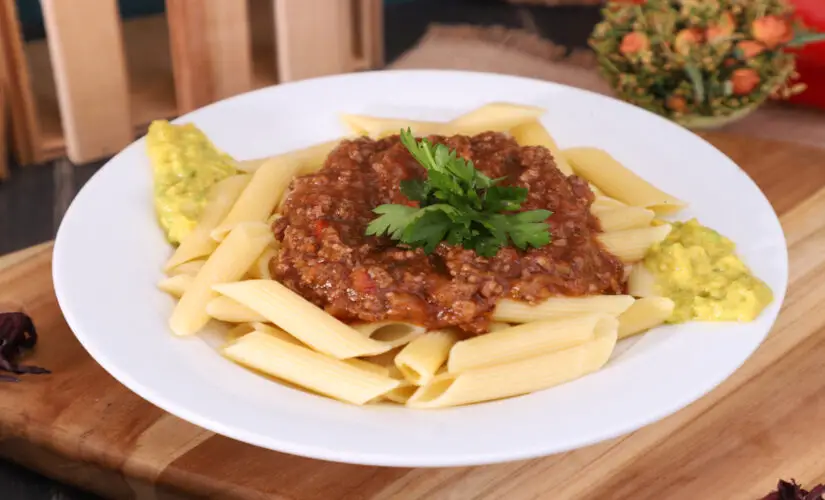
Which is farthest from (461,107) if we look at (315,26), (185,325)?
(185,325)

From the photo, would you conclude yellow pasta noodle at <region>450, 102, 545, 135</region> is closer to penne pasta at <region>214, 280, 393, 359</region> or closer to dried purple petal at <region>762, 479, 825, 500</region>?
penne pasta at <region>214, 280, 393, 359</region>

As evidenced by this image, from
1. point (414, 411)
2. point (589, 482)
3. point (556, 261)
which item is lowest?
point (589, 482)

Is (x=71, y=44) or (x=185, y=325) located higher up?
(x=71, y=44)

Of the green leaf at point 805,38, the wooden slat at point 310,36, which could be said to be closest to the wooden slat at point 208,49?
the wooden slat at point 310,36

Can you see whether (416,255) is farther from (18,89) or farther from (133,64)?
(133,64)

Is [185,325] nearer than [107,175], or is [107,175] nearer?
[185,325]

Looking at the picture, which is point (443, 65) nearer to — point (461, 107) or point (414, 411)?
point (461, 107)
